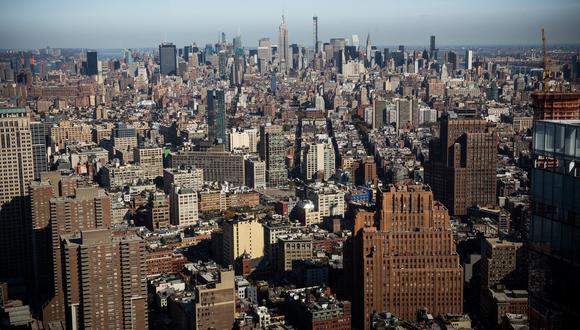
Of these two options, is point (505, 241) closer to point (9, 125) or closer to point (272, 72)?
point (9, 125)

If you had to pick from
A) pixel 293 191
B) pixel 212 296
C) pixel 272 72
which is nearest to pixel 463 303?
pixel 212 296

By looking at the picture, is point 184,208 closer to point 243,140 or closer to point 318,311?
point 318,311

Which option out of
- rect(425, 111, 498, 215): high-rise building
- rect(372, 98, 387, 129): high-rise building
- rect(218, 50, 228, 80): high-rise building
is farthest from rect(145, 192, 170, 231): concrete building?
rect(218, 50, 228, 80): high-rise building

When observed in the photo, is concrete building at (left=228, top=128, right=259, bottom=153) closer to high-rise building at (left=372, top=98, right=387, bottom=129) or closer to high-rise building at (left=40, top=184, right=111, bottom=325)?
high-rise building at (left=372, top=98, right=387, bottom=129)

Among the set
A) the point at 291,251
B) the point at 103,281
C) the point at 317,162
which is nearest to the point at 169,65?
the point at 317,162

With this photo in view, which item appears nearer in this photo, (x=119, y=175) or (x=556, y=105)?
(x=556, y=105)
